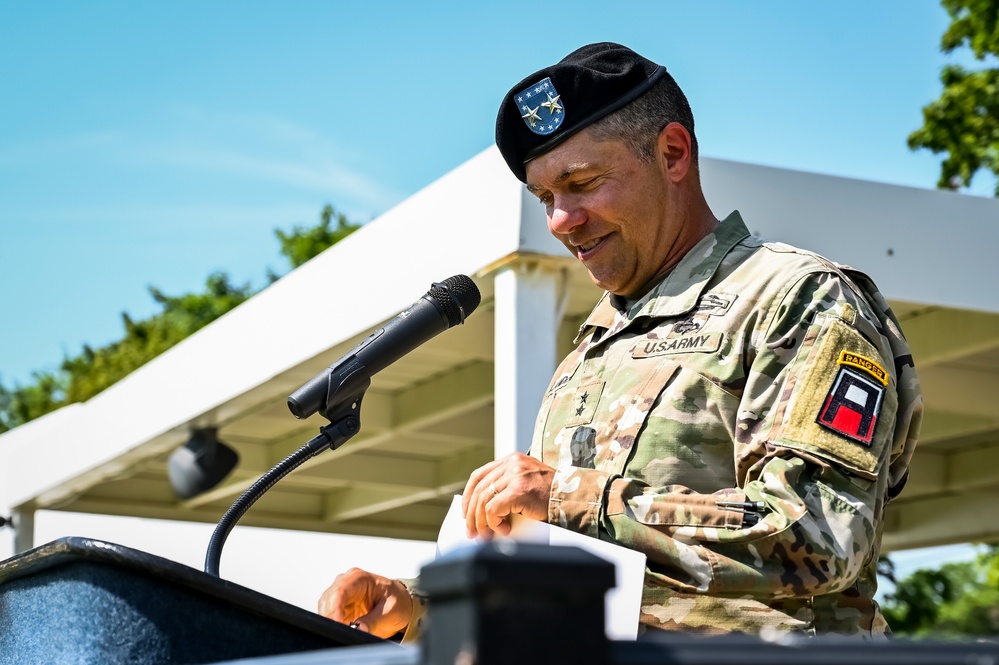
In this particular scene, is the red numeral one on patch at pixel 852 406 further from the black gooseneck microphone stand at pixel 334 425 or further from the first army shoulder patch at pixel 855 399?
the black gooseneck microphone stand at pixel 334 425

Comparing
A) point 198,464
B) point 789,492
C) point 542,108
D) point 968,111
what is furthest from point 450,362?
point 968,111

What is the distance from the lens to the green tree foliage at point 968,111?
1566 cm

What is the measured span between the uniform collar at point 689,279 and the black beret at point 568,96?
315mm

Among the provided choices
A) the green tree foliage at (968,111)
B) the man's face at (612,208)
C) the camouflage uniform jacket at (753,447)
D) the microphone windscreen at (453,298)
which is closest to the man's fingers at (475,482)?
the camouflage uniform jacket at (753,447)

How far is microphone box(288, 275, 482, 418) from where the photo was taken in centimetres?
213

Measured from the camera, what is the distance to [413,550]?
3510 mm

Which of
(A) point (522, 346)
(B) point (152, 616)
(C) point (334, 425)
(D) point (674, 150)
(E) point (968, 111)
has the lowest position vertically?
(B) point (152, 616)

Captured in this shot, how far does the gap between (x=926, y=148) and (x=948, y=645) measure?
53.2ft

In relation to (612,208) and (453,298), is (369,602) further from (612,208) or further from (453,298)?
(612,208)

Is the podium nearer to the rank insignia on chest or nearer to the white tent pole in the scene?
the rank insignia on chest

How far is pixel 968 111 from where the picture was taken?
15.9 m

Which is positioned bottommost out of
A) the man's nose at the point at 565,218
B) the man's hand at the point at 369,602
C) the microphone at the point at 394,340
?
the man's hand at the point at 369,602

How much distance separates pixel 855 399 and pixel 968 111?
15.2 metres

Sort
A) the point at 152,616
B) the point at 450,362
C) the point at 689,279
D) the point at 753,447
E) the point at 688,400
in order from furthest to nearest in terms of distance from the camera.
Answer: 1. the point at 450,362
2. the point at 689,279
3. the point at 688,400
4. the point at 753,447
5. the point at 152,616
